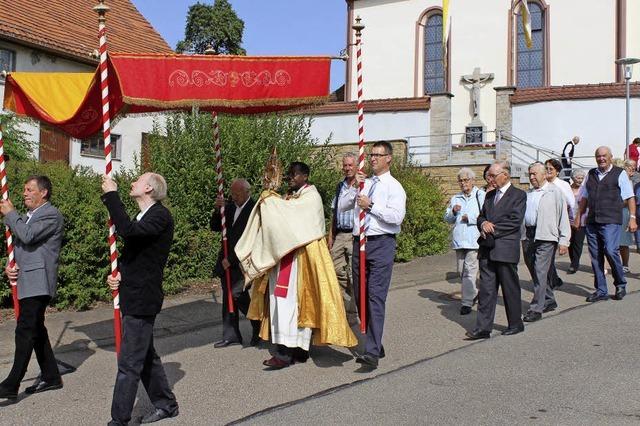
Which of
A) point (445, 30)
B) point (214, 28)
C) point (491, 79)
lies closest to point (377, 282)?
point (445, 30)

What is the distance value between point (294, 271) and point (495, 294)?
2.32 metres

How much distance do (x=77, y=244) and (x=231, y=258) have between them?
2642 mm

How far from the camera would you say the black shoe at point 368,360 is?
639cm

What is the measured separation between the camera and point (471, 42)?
29.6 metres

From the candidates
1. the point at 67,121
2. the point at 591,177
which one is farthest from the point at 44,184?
the point at 591,177

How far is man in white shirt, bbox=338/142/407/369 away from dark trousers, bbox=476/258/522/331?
1.41 metres

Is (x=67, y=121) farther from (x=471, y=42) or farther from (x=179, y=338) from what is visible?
(x=471, y=42)

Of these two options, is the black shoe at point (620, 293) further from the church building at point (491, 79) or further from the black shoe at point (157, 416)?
the church building at point (491, 79)

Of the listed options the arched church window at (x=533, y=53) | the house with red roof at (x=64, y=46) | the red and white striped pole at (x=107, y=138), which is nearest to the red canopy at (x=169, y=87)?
the red and white striped pole at (x=107, y=138)

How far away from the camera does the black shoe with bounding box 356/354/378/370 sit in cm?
639

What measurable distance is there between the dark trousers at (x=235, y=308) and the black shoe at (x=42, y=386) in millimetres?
1952

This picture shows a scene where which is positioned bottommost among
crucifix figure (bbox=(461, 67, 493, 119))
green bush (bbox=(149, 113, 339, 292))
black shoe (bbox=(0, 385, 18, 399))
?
black shoe (bbox=(0, 385, 18, 399))

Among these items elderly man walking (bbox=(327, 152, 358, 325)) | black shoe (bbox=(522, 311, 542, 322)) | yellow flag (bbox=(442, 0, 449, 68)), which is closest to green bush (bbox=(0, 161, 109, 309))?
elderly man walking (bbox=(327, 152, 358, 325))

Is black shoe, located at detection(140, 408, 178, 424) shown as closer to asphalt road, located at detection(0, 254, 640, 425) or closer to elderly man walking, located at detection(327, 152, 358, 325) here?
asphalt road, located at detection(0, 254, 640, 425)
